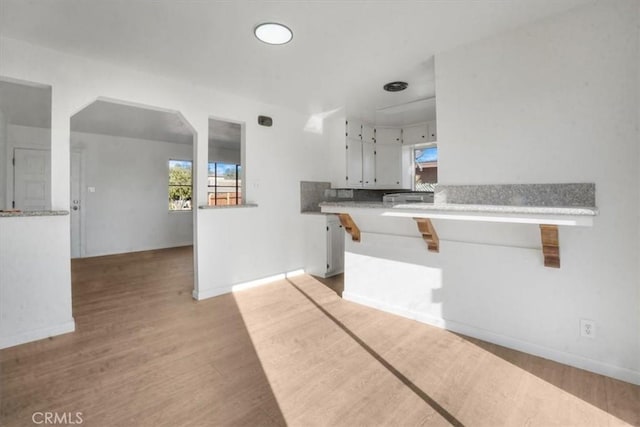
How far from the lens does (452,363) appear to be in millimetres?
2014

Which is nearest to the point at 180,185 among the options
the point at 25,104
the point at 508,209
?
the point at 25,104

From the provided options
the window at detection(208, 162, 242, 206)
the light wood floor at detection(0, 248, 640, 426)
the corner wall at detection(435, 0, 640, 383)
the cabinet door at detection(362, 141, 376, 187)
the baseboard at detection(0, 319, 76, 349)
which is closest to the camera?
the light wood floor at detection(0, 248, 640, 426)

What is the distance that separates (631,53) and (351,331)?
8.45 feet

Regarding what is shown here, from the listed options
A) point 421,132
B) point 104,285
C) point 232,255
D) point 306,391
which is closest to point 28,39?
point 232,255

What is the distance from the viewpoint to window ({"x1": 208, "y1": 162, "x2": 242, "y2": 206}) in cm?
729

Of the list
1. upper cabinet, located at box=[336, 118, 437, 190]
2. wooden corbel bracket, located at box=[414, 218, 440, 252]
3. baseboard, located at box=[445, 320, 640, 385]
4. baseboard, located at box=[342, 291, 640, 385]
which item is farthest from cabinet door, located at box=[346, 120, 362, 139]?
baseboard, located at box=[445, 320, 640, 385]

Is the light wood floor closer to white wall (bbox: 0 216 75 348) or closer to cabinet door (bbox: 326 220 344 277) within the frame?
white wall (bbox: 0 216 75 348)

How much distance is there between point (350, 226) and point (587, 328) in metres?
1.93

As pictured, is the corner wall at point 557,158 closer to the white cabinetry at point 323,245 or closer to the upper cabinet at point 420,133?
the white cabinetry at point 323,245

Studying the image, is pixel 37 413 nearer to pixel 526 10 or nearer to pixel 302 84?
pixel 302 84

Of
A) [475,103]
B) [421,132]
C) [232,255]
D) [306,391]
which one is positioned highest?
[421,132]

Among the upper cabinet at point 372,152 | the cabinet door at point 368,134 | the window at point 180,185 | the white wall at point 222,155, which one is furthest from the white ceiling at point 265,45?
the window at point 180,185

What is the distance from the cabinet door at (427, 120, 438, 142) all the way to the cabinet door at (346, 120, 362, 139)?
1.02 metres

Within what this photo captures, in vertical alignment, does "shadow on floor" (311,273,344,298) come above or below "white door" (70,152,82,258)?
below
